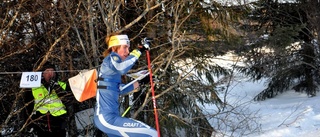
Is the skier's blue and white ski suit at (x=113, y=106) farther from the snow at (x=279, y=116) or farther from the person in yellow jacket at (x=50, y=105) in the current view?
the snow at (x=279, y=116)

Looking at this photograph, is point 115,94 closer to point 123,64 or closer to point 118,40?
point 123,64

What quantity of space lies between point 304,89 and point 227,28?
8.90 metres

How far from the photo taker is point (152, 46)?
28.3 ft

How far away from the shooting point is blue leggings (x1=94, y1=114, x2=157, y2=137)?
16.8 ft

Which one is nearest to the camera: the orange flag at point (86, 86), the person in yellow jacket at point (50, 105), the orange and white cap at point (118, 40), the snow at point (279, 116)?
the orange and white cap at point (118, 40)

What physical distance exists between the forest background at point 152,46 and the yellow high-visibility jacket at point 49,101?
0.20 meters

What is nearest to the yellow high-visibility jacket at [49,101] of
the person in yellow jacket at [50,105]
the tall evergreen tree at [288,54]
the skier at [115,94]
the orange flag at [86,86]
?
the person in yellow jacket at [50,105]

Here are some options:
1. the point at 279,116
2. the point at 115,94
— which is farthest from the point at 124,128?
the point at 279,116

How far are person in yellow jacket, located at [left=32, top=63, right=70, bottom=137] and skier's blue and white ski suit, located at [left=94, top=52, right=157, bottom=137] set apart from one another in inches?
62.7

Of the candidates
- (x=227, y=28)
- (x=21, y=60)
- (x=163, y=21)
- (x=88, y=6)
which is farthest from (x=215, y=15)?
(x=21, y=60)

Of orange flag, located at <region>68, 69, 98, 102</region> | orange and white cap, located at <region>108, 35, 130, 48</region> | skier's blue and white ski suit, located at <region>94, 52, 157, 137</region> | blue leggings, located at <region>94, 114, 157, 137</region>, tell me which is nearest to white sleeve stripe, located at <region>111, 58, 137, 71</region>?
skier's blue and white ski suit, located at <region>94, 52, 157, 137</region>

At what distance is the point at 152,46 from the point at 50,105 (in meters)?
2.72

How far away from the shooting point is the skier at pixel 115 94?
514cm

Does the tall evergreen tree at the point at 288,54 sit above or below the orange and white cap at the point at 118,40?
below
